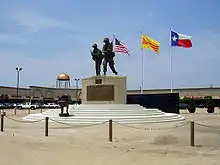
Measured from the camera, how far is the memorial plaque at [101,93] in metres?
26.8

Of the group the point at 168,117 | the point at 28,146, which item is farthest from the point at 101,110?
the point at 28,146

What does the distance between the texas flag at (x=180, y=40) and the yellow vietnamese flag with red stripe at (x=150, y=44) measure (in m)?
1.83

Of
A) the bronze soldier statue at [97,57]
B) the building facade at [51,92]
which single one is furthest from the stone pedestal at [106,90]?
the building facade at [51,92]

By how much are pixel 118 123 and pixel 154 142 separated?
24.2ft

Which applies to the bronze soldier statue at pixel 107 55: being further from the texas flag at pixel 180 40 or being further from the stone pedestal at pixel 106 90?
the texas flag at pixel 180 40

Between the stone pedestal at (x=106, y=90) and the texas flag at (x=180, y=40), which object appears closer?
the stone pedestal at (x=106, y=90)

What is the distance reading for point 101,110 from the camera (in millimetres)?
24375

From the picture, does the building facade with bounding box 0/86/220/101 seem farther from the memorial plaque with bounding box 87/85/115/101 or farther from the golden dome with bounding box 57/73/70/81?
the memorial plaque with bounding box 87/85/115/101

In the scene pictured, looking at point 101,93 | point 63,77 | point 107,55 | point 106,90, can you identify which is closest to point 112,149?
point 106,90

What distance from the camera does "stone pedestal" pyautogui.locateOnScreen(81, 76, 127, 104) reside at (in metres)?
26.8

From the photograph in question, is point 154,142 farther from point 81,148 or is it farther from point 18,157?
point 18,157

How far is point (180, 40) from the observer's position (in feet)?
124

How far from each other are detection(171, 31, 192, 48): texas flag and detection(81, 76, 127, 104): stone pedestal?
12178 millimetres

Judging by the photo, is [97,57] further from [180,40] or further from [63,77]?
[63,77]
